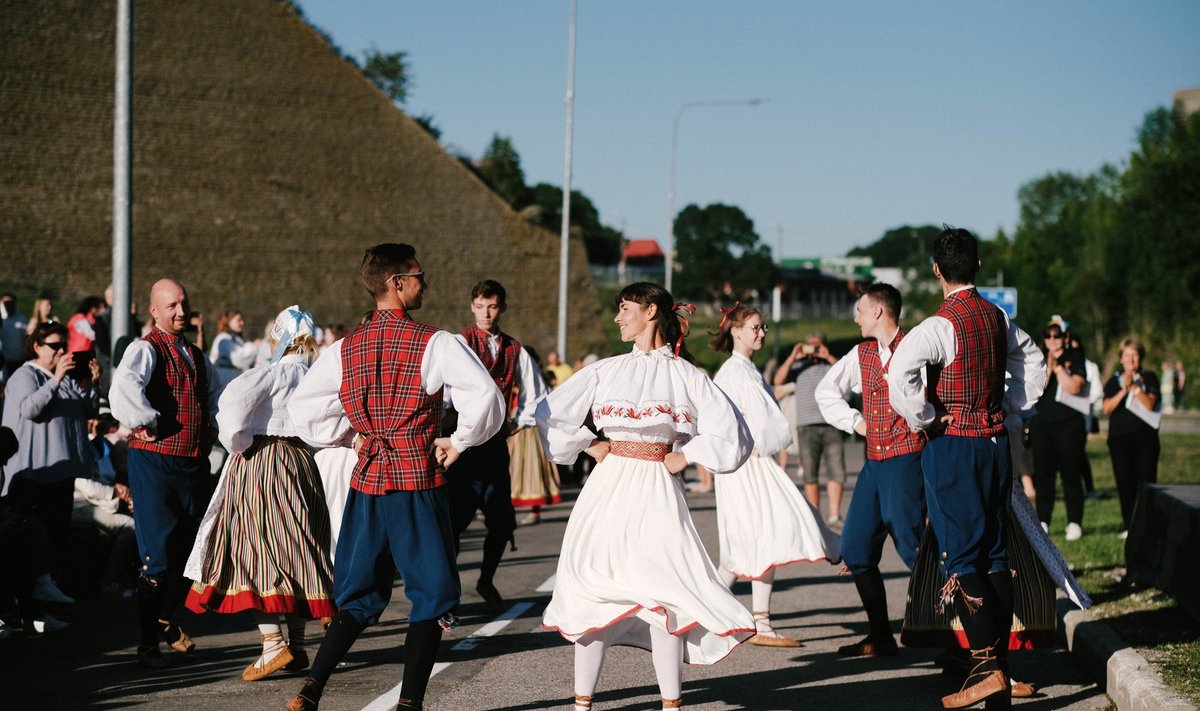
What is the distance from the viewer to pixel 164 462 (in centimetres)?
720

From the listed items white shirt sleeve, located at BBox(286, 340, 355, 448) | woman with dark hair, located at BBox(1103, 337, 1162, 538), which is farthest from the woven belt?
woman with dark hair, located at BBox(1103, 337, 1162, 538)

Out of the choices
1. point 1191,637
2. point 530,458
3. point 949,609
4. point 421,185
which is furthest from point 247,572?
point 421,185

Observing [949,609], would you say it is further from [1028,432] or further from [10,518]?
[1028,432]

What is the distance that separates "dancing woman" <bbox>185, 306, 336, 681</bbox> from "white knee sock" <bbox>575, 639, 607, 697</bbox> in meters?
1.83

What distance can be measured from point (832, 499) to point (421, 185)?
29.6 meters

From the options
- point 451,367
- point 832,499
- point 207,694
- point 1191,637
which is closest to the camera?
point 451,367

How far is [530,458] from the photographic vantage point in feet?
42.9

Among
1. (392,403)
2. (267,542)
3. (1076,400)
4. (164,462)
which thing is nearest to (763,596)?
(267,542)

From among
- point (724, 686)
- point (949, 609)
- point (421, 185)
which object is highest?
point (421, 185)

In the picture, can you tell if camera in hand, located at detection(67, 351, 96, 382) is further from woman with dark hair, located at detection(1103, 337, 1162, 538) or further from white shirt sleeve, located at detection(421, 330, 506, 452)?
woman with dark hair, located at detection(1103, 337, 1162, 538)

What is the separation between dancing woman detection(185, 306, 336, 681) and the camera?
22.3 ft

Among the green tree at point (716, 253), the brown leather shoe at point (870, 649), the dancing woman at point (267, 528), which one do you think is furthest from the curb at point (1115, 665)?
the green tree at point (716, 253)

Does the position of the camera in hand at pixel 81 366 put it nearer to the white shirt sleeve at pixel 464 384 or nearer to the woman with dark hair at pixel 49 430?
the woman with dark hair at pixel 49 430

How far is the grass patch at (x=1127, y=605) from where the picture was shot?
6441mm
